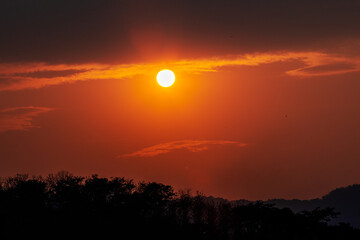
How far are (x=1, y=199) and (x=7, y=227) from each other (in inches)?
799

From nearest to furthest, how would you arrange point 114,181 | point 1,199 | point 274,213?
point 274,213
point 1,199
point 114,181

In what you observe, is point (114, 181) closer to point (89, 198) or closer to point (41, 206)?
point (89, 198)

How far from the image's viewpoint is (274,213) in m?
114

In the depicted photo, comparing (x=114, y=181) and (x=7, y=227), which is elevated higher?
(x=114, y=181)

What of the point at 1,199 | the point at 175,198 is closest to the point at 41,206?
the point at 1,199

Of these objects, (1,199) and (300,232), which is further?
(1,199)

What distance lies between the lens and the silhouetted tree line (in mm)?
108000

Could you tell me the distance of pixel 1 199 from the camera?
127 meters

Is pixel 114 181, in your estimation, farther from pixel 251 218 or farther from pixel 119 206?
pixel 251 218

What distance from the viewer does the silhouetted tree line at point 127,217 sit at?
10800 cm

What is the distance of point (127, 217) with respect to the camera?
388 ft

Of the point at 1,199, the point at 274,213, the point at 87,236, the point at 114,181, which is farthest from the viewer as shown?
the point at 114,181

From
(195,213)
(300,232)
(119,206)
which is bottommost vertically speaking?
(300,232)

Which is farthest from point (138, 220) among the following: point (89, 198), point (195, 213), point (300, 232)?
point (195, 213)
